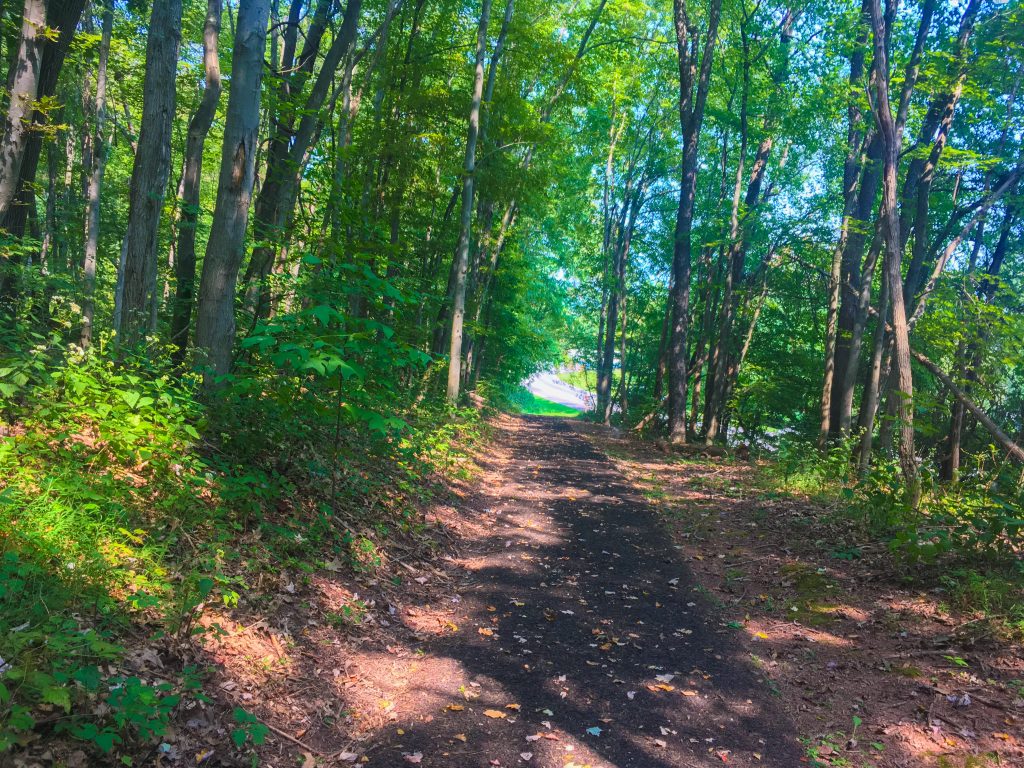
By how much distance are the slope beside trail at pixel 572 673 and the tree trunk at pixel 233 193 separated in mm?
3135

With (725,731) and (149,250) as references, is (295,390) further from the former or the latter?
(725,731)

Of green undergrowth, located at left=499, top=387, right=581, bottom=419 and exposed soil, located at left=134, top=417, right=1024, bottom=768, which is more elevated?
exposed soil, located at left=134, top=417, right=1024, bottom=768

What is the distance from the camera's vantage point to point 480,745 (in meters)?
3.11

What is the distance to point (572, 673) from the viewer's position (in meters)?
3.93

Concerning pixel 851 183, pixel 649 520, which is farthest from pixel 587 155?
pixel 649 520

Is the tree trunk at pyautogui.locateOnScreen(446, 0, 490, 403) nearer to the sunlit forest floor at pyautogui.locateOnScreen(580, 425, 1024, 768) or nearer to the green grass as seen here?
the sunlit forest floor at pyautogui.locateOnScreen(580, 425, 1024, 768)

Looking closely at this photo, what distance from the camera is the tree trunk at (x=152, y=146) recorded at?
5.68 meters

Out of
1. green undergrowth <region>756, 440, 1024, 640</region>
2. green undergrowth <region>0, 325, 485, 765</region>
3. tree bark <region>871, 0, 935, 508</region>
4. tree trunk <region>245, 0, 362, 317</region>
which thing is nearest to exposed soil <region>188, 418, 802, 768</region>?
green undergrowth <region>0, 325, 485, 765</region>

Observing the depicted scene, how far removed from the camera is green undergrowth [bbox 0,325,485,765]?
7.50ft

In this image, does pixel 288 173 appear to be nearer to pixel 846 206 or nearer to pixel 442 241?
pixel 442 241

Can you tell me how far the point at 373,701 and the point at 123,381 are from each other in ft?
9.08

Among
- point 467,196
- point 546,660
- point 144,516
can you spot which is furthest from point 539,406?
point 144,516

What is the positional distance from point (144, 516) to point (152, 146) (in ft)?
13.3

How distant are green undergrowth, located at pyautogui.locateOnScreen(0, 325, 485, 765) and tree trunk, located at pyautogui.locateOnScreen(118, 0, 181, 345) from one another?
1409 millimetres
